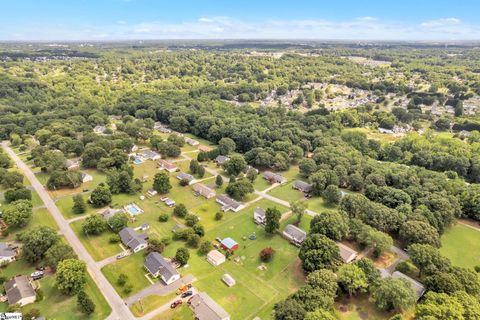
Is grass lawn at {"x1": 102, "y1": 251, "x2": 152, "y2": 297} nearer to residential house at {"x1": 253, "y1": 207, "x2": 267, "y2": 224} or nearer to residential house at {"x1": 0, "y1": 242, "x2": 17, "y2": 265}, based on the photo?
residential house at {"x1": 0, "y1": 242, "x2": 17, "y2": 265}

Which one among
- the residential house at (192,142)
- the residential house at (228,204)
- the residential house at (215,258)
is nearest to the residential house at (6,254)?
the residential house at (215,258)

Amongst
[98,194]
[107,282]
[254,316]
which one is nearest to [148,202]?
[98,194]

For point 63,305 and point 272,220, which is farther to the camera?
point 272,220

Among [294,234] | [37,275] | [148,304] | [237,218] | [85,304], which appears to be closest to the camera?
[85,304]

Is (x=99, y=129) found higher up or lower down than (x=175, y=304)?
higher up

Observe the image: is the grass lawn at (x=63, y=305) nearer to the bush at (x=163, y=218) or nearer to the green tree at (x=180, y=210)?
the bush at (x=163, y=218)

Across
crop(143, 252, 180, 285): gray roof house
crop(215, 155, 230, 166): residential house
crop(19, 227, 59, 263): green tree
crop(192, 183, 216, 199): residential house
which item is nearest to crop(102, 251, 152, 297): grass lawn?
crop(143, 252, 180, 285): gray roof house

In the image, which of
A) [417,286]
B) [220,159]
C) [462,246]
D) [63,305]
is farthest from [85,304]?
[462,246]

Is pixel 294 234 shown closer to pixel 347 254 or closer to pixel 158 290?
pixel 347 254
